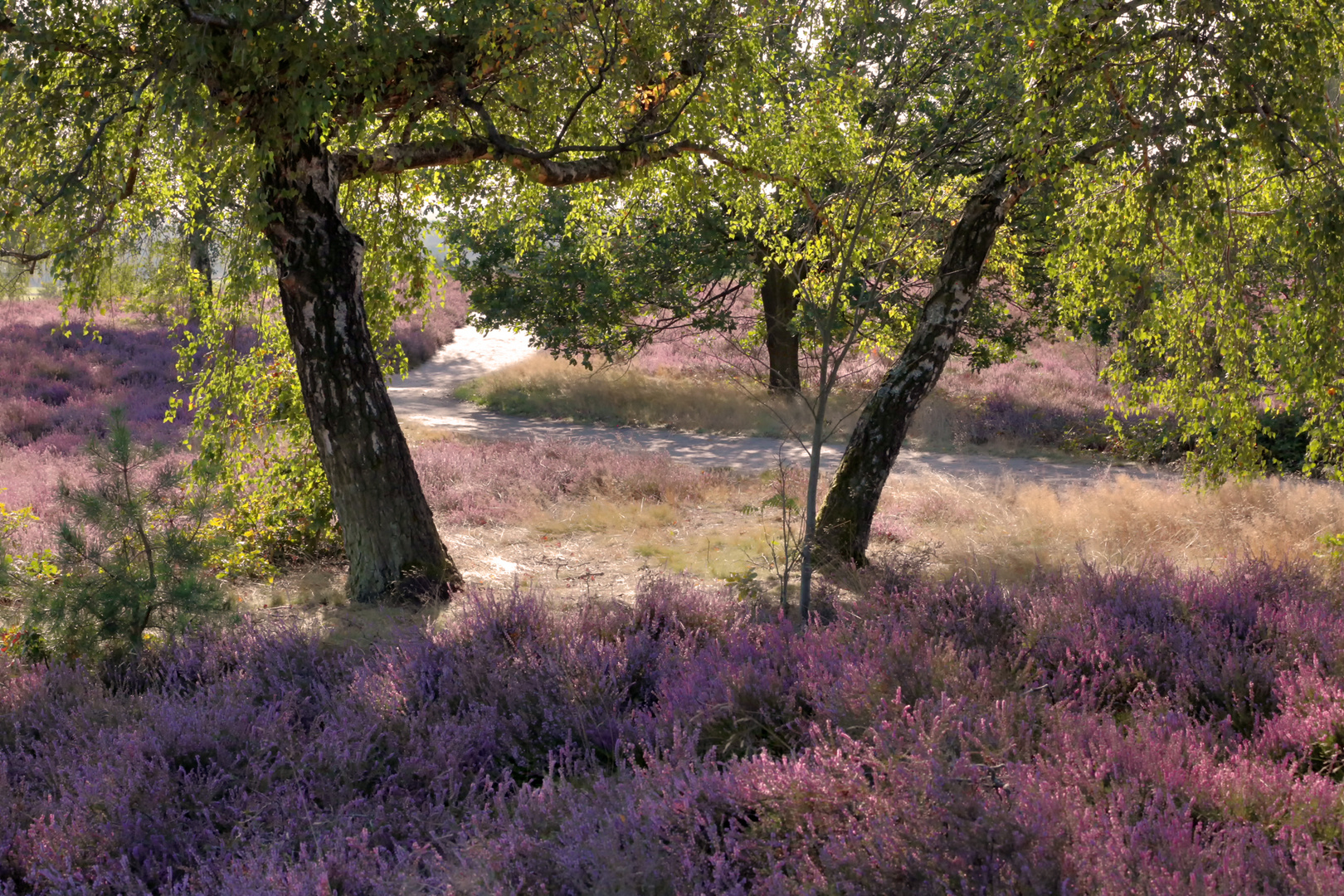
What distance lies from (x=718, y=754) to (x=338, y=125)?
5424 millimetres

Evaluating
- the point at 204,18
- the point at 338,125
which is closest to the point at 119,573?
the point at 204,18

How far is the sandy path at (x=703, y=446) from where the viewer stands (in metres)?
14.4

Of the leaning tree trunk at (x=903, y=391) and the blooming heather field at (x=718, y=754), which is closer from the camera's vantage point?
the blooming heather field at (x=718, y=754)

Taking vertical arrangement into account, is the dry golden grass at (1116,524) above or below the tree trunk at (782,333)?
below

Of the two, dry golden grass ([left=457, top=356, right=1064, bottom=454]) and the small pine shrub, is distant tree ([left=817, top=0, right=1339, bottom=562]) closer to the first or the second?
the small pine shrub

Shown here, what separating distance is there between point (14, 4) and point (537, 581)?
5274 mm

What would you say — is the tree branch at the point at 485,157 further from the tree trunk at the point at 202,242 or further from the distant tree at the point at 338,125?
the tree trunk at the point at 202,242

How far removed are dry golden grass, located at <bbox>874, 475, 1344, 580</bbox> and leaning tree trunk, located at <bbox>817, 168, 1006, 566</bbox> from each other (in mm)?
919

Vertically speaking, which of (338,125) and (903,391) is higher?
(338,125)

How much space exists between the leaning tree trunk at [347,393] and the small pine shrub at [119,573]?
143 centimetres

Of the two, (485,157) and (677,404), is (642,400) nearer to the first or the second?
(677,404)

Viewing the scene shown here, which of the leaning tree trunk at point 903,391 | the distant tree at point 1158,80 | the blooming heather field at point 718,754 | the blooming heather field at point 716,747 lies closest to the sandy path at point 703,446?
the leaning tree trunk at point 903,391

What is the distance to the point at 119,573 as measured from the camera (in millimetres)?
5422

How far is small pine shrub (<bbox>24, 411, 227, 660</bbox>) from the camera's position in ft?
17.4
